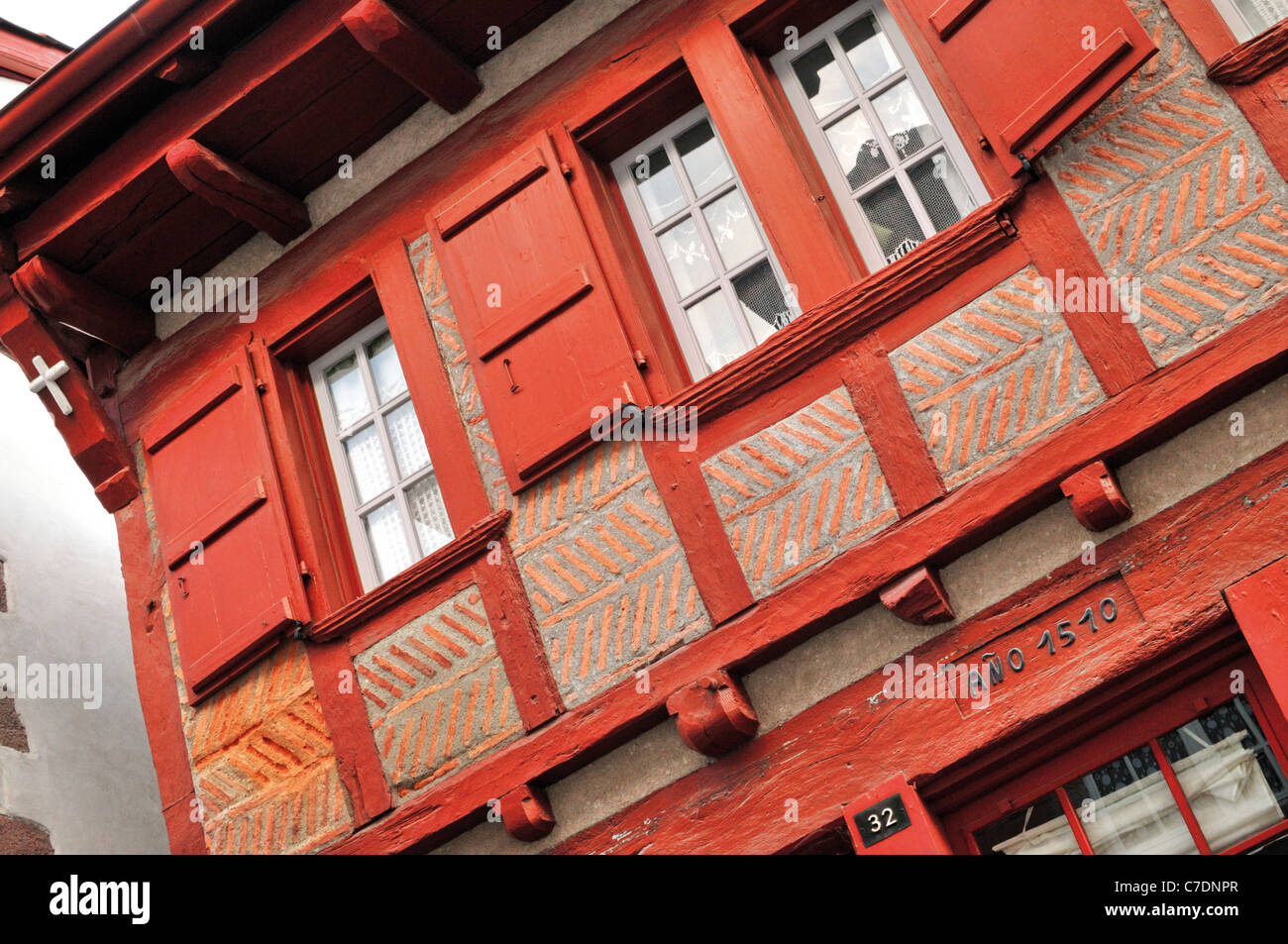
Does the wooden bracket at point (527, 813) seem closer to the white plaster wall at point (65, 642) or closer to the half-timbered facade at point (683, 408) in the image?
the half-timbered facade at point (683, 408)

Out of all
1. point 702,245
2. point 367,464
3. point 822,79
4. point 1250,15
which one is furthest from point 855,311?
point 367,464

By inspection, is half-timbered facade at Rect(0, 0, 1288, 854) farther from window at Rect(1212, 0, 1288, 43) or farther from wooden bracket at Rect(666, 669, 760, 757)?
window at Rect(1212, 0, 1288, 43)

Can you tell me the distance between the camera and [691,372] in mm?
6090

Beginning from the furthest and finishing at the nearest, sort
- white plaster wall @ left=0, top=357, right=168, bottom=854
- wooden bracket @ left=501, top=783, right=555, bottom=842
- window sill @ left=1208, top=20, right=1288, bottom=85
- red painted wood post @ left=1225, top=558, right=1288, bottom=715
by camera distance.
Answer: white plaster wall @ left=0, top=357, right=168, bottom=854
wooden bracket @ left=501, top=783, right=555, bottom=842
window sill @ left=1208, top=20, right=1288, bottom=85
red painted wood post @ left=1225, top=558, right=1288, bottom=715

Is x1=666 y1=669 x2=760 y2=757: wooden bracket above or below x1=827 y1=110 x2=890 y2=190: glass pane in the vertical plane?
below

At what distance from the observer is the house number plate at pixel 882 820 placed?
4863 millimetres

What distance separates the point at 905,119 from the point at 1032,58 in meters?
0.74

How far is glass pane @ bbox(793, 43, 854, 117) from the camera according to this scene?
20.3ft

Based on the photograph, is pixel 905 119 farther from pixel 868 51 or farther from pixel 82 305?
pixel 82 305

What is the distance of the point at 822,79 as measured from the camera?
20.6 feet

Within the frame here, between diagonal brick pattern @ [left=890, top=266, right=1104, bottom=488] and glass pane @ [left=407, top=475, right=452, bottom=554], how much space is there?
2277 mm

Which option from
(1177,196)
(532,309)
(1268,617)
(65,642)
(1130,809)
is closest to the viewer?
(1268,617)

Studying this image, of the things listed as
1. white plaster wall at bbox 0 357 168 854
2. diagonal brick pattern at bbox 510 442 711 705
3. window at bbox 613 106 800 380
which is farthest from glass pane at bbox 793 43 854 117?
white plaster wall at bbox 0 357 168 854

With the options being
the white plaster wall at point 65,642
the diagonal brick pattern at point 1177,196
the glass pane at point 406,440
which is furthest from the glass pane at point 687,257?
the white plaster wall at point 65,642
